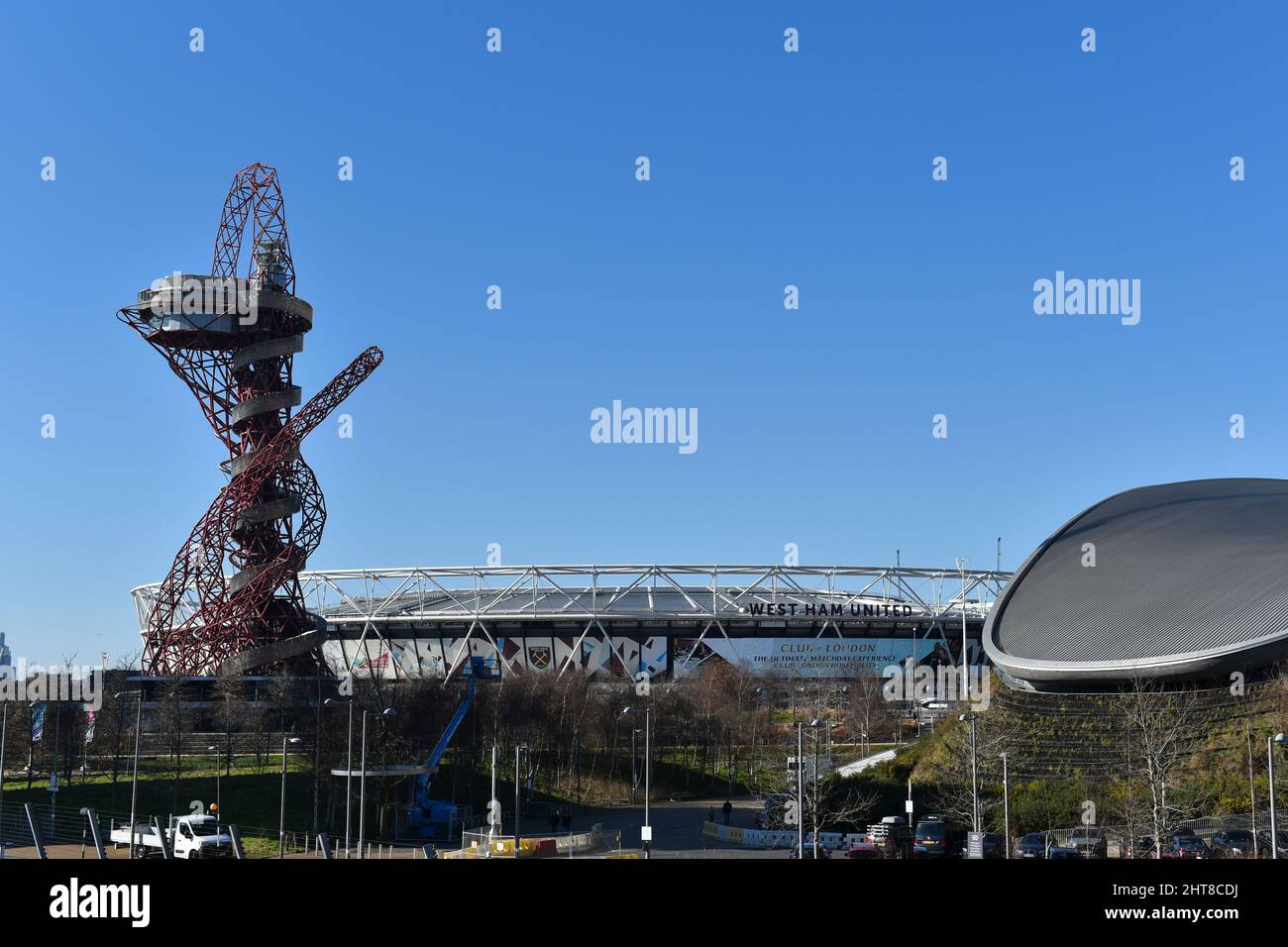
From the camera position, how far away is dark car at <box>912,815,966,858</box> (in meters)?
39.8

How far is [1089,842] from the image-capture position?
39219 millimetres

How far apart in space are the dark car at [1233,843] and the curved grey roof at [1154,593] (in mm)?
10319

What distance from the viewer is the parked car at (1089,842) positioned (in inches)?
1500

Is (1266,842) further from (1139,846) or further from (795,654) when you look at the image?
(795,654)

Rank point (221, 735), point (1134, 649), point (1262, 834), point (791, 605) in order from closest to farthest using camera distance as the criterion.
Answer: point (1262, 834) < point (1134, 649) < point (221, 735) < point (791, 605)

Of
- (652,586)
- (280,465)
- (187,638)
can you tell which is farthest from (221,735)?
(652,586)

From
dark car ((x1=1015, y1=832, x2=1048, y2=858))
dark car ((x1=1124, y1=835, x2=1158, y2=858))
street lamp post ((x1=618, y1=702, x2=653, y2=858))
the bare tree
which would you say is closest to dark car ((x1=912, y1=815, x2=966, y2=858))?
dark car ((x1=1015, y1=832, x2=1048, y2=858))

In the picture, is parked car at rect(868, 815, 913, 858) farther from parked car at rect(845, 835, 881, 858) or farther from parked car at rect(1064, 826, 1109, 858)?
parked car at rect(1064, 826, 1109, 858)

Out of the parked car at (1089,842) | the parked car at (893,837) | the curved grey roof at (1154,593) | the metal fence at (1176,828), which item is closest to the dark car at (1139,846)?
the metal fence at (1176,828)

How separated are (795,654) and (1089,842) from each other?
5680 centimetres

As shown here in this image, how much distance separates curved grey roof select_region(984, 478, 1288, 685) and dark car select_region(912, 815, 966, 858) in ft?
40.7
